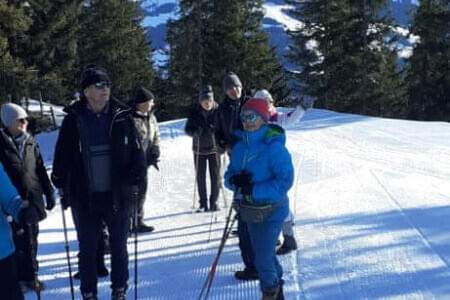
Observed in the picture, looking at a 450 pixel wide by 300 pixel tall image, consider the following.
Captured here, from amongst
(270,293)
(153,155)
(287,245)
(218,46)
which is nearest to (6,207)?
(270,293)

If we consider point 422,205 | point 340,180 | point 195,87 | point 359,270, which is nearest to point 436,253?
point 359,270

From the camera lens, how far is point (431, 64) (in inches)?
1188

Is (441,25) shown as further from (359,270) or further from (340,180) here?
(359,270)

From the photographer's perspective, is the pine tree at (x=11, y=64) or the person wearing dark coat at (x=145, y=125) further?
the pine tree at (x=11, y=64)

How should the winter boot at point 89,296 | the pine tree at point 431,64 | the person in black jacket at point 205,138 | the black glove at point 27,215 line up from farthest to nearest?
1. the pine tree at point 431,64
2. the person in black jacket at point 205,138
3. the winter boot at point 89,296
4. the black glove at point 27,215

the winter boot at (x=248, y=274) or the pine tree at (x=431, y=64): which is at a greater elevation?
the pine tree at (x=431, y=64)

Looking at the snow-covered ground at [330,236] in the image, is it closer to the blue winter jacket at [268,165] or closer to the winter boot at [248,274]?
the winter boot at [248,274]

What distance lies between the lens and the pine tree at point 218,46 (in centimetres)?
2745

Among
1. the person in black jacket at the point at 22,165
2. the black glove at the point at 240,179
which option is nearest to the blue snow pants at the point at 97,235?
the person in black jacket at the point at 22,165

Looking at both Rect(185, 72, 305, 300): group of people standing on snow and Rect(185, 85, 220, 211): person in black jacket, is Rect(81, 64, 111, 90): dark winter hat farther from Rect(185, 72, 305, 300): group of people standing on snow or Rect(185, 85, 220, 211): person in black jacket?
Rect(185, 85, 220, 211): person in black jacket

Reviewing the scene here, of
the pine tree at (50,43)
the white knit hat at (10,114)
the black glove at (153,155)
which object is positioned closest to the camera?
the white knit hat at (10,114)

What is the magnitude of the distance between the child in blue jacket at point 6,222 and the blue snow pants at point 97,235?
0.87m

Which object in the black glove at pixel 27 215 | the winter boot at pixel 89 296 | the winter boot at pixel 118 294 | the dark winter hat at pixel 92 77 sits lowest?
the winter boot at pixel 118 294

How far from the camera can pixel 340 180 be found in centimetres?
925
